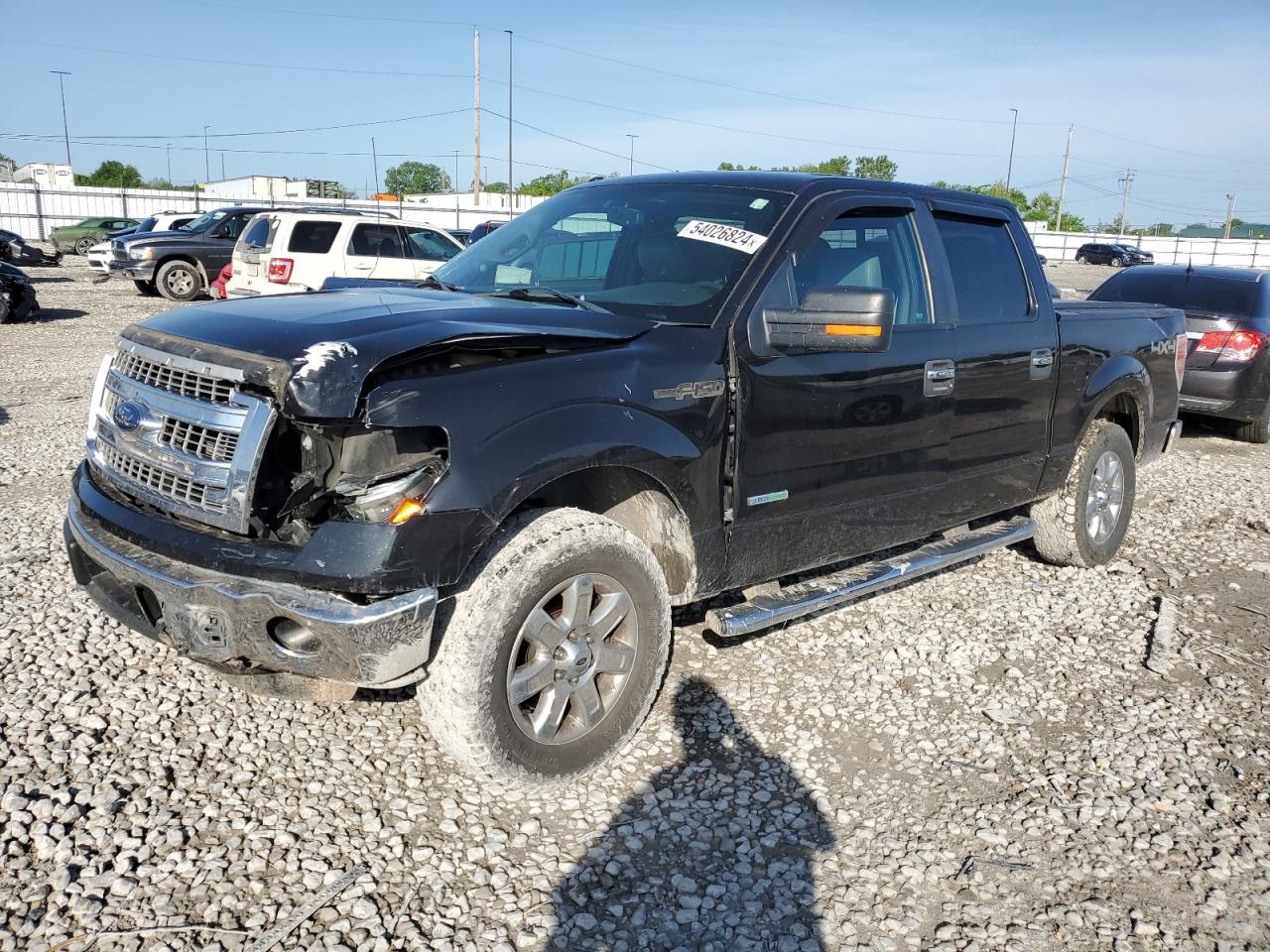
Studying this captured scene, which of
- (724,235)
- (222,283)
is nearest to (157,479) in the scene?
(724,235)

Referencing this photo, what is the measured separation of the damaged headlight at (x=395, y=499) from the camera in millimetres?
2654

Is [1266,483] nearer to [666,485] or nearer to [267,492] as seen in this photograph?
[666,485]

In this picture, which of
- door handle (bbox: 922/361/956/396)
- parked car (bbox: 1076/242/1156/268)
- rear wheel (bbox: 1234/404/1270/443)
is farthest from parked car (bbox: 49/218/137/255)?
parked car (bbox: 1076/242/1156/268)

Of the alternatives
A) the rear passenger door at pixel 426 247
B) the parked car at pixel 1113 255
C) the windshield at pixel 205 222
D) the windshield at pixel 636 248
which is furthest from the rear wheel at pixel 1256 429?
the parked car at pixel 1113 255

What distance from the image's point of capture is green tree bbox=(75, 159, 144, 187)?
8179cm

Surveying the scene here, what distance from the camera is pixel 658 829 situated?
3.04 metres

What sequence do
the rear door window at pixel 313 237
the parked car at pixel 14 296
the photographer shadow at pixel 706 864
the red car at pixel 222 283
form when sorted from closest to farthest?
the photographer shadow at pixel 706 864, the red car at pixel 222 283, the rear door window at pixel 313 237, the parked car at pixel 14 296

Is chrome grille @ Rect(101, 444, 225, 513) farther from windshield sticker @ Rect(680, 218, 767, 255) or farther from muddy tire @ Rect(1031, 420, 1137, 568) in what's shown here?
muddy tire @ Rect(1031, 420, 1137, 568)

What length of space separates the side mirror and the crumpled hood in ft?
1.64

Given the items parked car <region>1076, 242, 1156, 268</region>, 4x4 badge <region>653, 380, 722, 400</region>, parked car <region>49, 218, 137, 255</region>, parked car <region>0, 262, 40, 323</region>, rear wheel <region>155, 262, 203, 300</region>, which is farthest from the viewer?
parked car <region>1076, 242, 1156, 268</region>

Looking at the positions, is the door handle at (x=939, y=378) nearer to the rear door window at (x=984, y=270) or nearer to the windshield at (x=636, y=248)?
the rear door window at (x=984, y=270)

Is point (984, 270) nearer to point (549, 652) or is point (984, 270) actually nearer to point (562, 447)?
point (562, 447)

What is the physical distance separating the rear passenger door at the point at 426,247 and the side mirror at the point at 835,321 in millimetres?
12405

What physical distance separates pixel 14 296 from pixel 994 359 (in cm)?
1563
